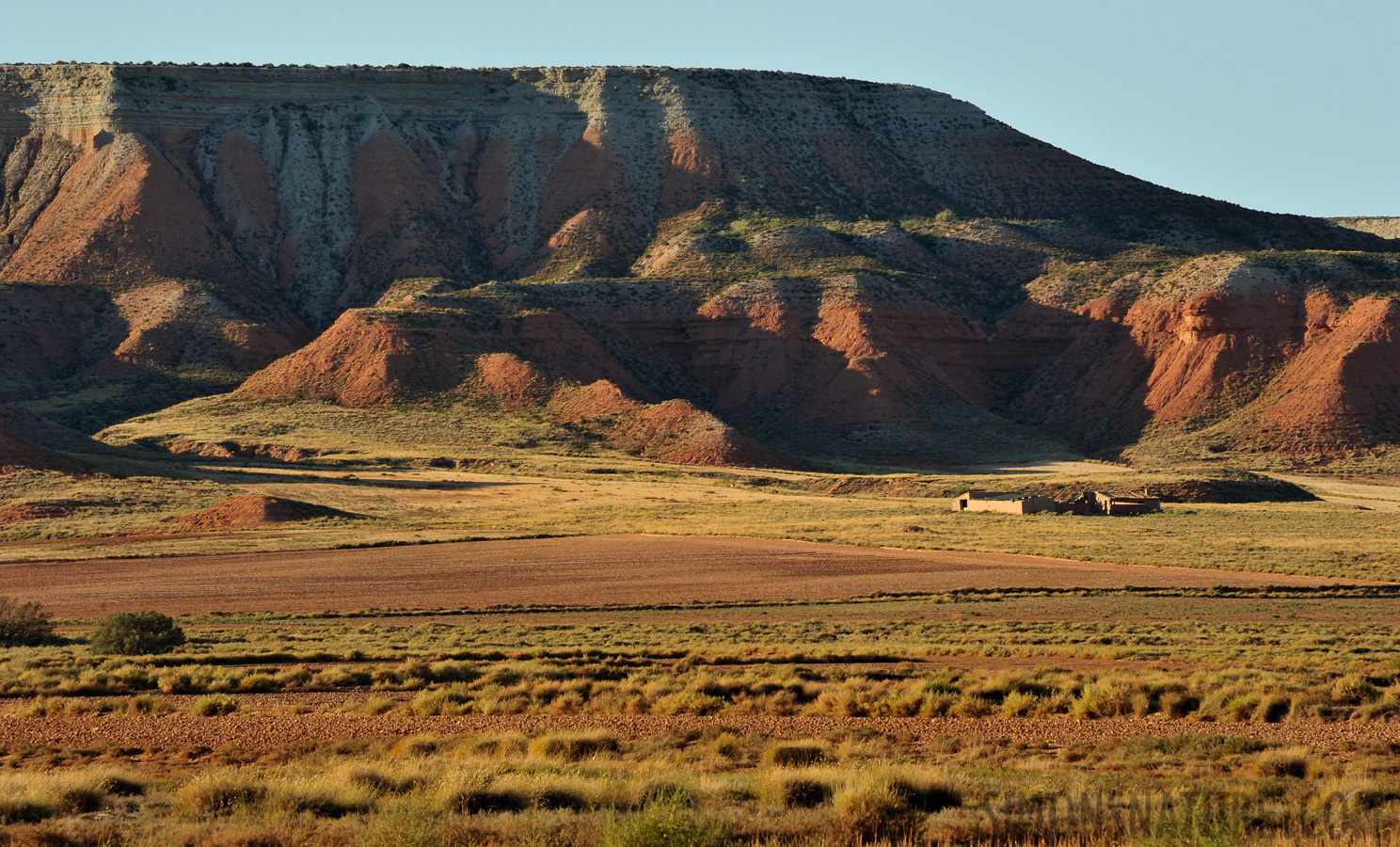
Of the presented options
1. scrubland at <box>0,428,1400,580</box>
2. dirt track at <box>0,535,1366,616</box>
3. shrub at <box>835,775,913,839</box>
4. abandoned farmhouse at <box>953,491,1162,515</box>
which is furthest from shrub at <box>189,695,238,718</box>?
abandoned farmhouse at <box>953,491,1162,515</box>

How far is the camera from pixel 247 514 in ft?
203

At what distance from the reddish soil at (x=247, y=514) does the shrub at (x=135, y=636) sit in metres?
34.1

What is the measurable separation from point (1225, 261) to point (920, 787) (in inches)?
4054

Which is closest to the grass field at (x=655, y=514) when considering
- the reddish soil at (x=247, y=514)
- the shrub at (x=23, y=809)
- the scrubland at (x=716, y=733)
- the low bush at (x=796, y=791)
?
the reddish soil at (x=247, y=514)

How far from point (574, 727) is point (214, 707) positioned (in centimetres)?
522

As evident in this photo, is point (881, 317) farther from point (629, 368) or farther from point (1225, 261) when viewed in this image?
point (1225, 261)

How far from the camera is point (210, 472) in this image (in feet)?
256

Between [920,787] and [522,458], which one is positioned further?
[522,458]

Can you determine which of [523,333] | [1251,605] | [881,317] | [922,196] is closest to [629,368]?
[523,333]

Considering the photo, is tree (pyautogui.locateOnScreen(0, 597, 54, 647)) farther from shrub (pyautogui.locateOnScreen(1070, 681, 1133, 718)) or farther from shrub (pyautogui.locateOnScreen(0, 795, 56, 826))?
shrub (pyautogui.locateOnScreen(1070, 681, 1133, 718))

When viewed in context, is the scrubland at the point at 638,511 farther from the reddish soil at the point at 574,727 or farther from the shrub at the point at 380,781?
the shrub at the point at 380,781

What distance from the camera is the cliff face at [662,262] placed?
332 ft

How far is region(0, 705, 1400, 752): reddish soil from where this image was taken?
671 inches

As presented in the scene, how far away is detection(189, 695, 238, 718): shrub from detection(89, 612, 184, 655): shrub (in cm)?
766
